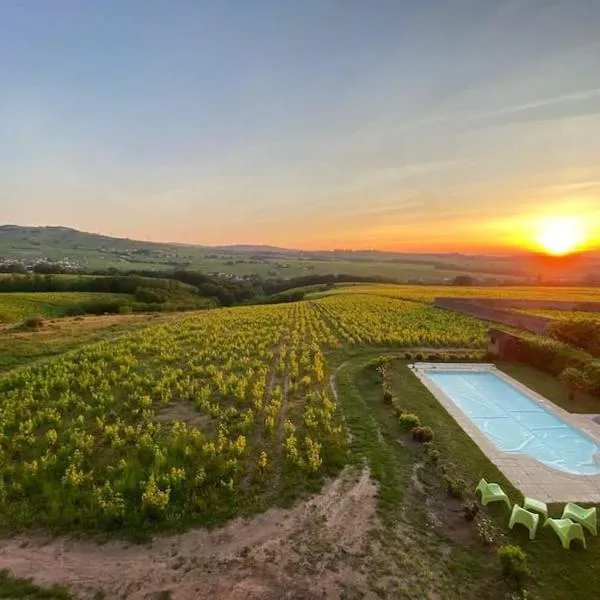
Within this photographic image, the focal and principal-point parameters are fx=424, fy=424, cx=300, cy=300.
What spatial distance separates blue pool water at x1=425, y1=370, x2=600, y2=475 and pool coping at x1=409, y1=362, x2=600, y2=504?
30cm

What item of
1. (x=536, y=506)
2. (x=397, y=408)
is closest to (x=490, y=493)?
(x=536, y=506)

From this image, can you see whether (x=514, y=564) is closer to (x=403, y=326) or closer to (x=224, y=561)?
(x=224, y=561)

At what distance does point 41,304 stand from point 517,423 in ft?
171

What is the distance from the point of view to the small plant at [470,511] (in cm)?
900

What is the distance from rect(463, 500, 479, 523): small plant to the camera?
9000mm

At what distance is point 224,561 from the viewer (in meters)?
7.78

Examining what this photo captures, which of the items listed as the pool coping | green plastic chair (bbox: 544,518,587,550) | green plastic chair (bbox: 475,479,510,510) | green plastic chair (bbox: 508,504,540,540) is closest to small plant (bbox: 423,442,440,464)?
the pool coping

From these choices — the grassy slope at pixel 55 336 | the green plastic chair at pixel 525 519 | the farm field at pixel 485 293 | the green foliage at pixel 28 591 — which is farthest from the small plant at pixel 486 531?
the farm field at pixel 485 293

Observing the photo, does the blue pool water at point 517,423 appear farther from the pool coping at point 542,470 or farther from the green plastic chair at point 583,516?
the green plastic chair at point 583,516

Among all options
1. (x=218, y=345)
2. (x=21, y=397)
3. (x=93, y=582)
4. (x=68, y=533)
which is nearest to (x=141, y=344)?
(x=218, y=345)

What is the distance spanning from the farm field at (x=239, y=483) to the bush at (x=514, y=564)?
227mm

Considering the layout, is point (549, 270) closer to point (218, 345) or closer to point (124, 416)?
point (218, 345)

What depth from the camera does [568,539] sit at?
823 centimetres

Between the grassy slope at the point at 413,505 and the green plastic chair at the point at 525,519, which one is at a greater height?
the green plastic chair at the point at 525,519
